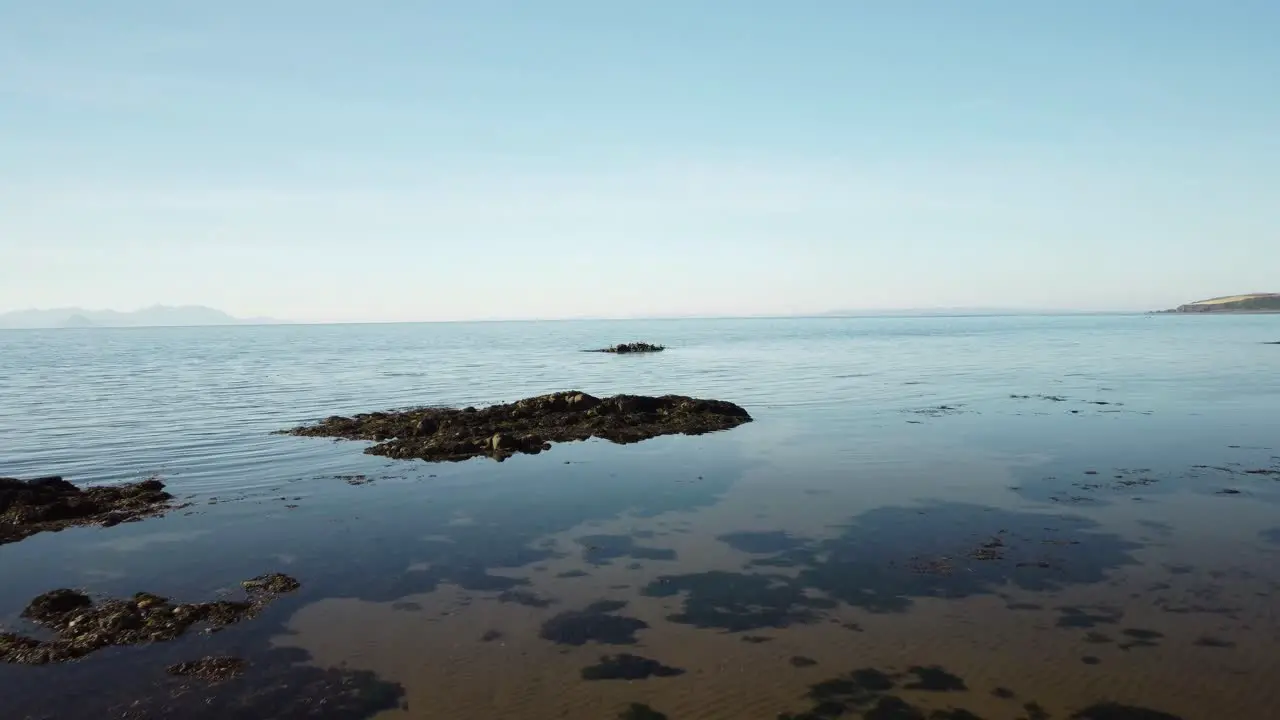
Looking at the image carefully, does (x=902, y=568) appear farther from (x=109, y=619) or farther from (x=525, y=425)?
(x=525, y=425)

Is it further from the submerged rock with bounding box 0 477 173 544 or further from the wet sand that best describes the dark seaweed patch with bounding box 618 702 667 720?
the submerged rock with bounding box 0 477 173 544

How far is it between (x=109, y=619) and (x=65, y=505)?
7.97 meters

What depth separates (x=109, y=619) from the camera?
35.6 feet

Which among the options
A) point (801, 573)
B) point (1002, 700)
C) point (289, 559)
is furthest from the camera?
point (289, 559)

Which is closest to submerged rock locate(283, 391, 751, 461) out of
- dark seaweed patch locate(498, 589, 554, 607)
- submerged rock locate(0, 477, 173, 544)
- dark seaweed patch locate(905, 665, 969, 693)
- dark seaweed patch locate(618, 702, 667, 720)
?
submerged rock locate(0, 477, 173, 544)

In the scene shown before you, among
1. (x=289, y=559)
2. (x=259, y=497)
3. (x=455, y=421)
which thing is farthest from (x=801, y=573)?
(x=455, y=421)

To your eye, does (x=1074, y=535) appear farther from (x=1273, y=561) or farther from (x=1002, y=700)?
(x=1002, y=700)

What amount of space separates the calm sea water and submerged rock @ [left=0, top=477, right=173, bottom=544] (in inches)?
33.5

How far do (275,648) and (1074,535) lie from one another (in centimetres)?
1340

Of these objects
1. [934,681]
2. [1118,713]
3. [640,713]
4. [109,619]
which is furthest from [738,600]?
[109,619]

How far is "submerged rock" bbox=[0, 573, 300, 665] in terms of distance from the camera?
33.1ft

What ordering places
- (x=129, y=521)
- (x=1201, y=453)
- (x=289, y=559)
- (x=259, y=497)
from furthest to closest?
(x=1201, y=453) → (x=259, y=497) → (x=129, y=521) → (x=289, y=559)

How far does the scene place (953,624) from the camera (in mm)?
10289

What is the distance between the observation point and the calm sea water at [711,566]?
889 centimetres
